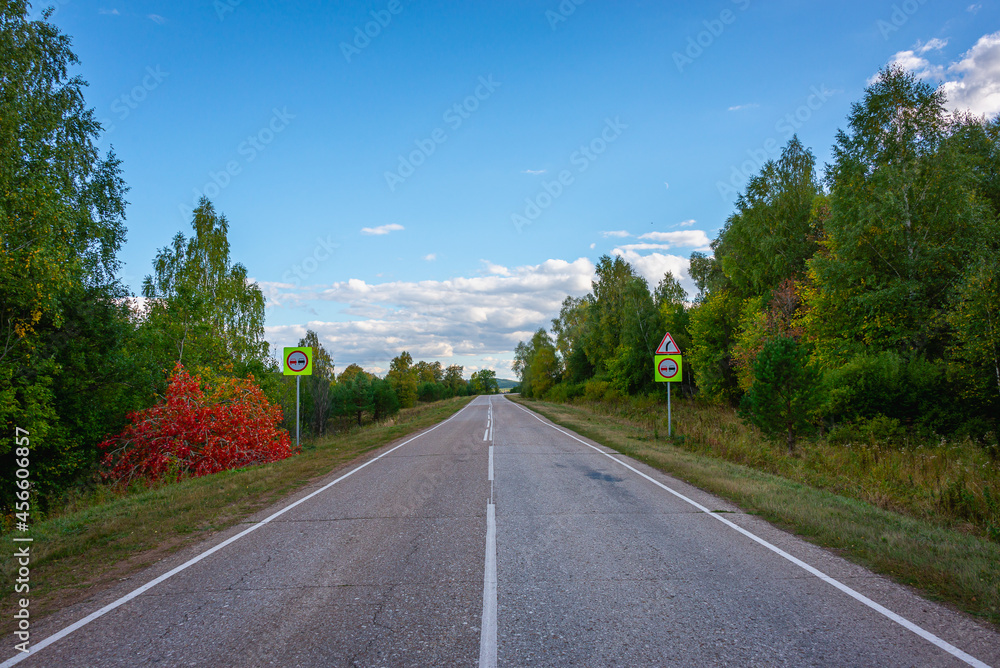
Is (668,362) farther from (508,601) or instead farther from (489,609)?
(489,609)

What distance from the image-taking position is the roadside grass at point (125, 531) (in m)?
4.91

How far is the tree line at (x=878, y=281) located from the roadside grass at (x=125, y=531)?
47.1ft

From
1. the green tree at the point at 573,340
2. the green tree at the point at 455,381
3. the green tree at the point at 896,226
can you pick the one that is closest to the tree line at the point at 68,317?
the green tree at the point at 896,226

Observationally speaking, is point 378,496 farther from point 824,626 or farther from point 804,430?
point 804,430

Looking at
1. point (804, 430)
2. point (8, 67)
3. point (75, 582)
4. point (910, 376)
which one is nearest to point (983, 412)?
point (910, 376)

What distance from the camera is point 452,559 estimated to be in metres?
5.38

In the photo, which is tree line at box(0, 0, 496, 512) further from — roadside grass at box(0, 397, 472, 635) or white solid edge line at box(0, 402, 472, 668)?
white solid edge line at box(0, 402, 472, 668)

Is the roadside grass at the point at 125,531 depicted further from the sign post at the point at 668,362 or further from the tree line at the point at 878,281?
the tree line at the point at 878,281

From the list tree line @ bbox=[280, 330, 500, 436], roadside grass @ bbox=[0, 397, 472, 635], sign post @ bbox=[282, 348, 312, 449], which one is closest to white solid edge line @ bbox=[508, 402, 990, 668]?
roadside grass @ bbox=[0, 397, 472, 635]

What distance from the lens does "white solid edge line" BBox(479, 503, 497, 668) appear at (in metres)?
3.37

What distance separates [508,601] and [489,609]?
231 millimetres

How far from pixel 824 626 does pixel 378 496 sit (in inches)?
267

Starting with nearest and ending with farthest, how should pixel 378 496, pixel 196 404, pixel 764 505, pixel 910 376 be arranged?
pixel 764 505 → pixel 378 496 → pixel 196 404 → pixel 910 376

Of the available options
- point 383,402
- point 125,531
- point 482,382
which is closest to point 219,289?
point 125,531
